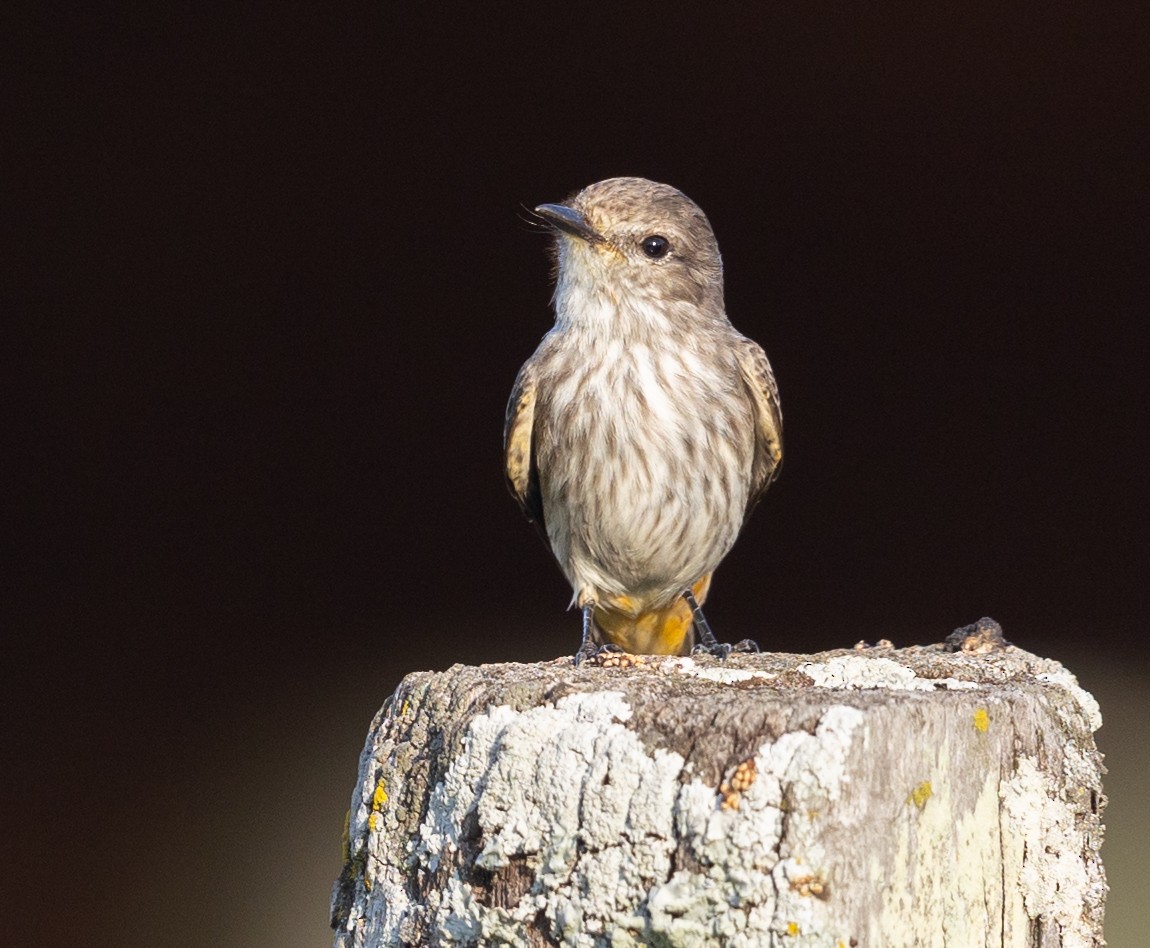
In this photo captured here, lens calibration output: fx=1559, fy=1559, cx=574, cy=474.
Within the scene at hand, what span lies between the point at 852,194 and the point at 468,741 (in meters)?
3.97

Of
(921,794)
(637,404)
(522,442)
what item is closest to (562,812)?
(921,794)

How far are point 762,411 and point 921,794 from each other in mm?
2322

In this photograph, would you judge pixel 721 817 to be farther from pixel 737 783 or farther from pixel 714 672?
pixel 714 672

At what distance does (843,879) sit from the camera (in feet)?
6.68

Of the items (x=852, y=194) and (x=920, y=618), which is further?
(x=920, y=618)

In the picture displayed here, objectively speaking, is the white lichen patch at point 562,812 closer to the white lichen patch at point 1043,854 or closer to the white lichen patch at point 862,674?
the white lichen patch at point 1043,854

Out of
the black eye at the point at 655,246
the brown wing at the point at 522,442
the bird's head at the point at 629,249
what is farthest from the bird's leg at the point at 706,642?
the black eye at the point at 655,246

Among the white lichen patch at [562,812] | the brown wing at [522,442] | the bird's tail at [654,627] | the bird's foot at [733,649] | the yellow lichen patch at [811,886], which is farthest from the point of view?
the bird's tail at [654,627]

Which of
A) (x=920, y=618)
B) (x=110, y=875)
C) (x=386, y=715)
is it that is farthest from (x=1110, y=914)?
(x=386, y=715)

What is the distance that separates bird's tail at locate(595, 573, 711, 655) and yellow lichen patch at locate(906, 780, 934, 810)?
2460mm

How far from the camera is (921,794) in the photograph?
211 centimetres

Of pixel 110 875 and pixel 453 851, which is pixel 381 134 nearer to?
pixel 110 875

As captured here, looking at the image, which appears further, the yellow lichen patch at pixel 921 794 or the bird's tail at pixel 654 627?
the bird's tail at pixel 654 627

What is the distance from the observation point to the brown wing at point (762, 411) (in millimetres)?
4309
